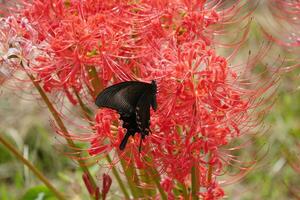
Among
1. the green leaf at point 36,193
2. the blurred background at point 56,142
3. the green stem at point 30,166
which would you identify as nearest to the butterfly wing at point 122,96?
the green stem at point 30,166

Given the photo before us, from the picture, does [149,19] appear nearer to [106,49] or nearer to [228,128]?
[106,49]

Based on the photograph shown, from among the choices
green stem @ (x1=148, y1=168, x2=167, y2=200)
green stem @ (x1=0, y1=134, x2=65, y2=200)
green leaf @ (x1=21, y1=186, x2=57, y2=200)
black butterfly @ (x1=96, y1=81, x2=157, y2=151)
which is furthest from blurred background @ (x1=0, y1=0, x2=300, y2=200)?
black butterfly @ (x1=96, y1=81, x2=157, y2=151)

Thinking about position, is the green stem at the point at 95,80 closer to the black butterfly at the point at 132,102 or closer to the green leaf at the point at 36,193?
the black butterfly at the point at 132,102

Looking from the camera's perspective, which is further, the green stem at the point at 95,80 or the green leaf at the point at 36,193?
the green leaf at the point at 36,193

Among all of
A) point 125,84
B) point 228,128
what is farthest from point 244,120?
point 125,84

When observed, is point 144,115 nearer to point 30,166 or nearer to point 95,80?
point 95,80

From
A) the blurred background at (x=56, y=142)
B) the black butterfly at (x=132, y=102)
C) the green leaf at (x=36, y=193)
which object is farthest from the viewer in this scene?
the blurred background at (x=56, y=142)

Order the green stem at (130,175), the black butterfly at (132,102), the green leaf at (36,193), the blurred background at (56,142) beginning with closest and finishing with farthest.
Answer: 1. the black butterfly at (132,102)
2. the green stem at (130,175)
3. the green leaf at (36,193)
4. the blurred background at (56,142)
